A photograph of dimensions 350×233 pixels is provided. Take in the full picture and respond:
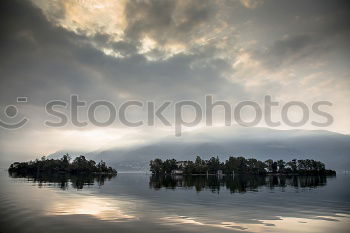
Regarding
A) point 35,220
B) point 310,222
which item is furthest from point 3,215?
point 310,222

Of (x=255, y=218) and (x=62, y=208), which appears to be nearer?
(x=255, y=218)

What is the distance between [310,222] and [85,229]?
1077 inches

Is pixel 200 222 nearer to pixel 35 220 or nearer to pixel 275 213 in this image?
pixel 275 213

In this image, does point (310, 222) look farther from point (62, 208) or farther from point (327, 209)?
point (62, 208)

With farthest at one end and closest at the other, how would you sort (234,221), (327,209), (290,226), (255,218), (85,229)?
(327,209) → (255,218) → (234,221) → (290,226) → (85,229)

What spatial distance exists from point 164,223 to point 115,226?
19.2 feet

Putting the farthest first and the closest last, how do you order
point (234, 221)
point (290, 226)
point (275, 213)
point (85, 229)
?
point (275, 213) → point (234, 221) → point (290, 226) → point (85, 229)

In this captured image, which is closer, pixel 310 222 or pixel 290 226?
pixel 290 226

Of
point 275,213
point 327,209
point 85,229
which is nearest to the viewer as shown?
point 85,229

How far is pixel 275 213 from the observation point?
43625 mm

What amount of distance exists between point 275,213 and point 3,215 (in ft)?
126

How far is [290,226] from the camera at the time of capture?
33.9 meters

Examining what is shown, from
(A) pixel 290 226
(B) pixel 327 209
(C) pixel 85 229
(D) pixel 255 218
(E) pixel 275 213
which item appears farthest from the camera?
(B) pixel 327 209

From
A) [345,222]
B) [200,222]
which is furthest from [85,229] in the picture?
[345,222]
